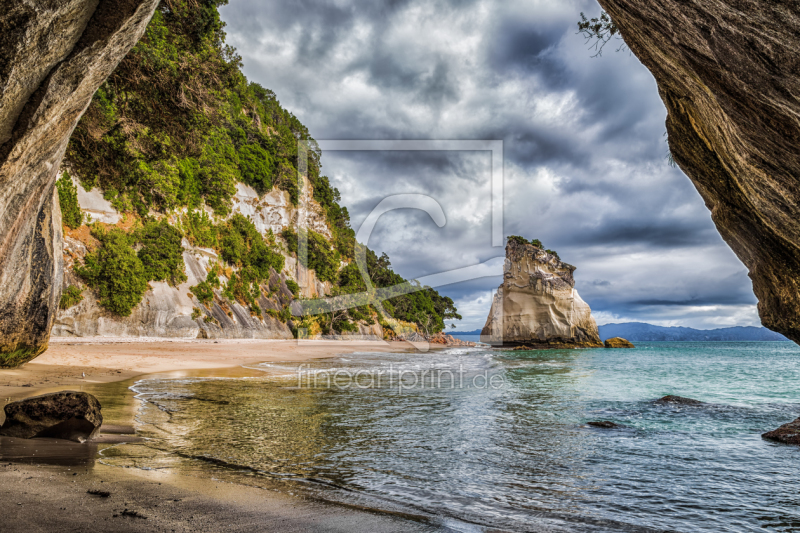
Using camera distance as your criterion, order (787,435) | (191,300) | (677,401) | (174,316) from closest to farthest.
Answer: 1. (787,435)
2. (677,401)
3. (174,316)
4. (191,300)

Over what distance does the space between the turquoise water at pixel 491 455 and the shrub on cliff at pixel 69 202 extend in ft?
52.4

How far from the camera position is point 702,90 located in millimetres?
4250

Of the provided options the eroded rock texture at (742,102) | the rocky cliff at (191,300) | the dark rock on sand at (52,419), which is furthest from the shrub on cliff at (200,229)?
the eroded rock texture at (742,102)

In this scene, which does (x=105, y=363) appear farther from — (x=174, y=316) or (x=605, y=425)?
(x=605, y=425)

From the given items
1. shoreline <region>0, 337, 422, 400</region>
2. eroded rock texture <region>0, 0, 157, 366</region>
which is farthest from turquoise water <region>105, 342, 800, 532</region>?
eroded rock texture <region>0, 0, 157, 366</region>

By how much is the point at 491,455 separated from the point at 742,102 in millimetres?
4898

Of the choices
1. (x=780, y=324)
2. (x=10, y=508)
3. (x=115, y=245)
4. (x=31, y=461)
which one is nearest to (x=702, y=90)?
(x=780, y=324)

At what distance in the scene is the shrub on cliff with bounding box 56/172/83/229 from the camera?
2013 centimetres

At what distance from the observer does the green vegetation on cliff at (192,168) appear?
9.38 metres

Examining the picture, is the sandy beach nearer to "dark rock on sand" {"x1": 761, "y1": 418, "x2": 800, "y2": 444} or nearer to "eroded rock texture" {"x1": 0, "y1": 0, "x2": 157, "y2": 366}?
"eroded rock texture" {"x1": 0, "y1": 0, "x2": 157, "y2": 366}

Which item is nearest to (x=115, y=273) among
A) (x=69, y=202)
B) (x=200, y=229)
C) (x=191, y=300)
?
(x=69, y=202)

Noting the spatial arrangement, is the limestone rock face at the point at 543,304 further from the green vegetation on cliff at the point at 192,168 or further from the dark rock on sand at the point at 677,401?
the dark rock on sand at the point at 677,401

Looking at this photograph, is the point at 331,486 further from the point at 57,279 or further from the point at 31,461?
the point at 57,279

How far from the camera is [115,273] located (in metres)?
21.1
